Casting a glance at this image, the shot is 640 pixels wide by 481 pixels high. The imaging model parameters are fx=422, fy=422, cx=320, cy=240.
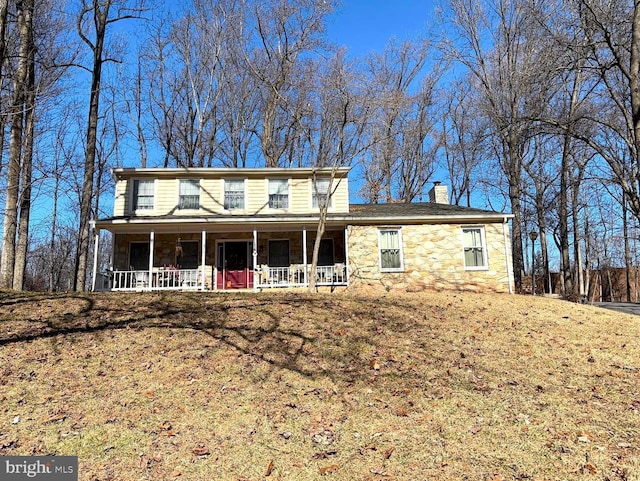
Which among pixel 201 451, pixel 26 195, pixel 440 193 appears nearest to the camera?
pixel 201 451

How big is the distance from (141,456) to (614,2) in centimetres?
1387

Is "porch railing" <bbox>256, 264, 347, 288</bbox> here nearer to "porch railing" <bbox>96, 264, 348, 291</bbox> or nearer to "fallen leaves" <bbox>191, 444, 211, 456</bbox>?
"porch railing" <bbox>96, 264, 348, 291</bbox>

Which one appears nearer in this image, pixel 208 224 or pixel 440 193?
pixel 208 224

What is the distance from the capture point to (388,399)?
5207 millimetres

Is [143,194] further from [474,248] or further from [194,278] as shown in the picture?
[474,248]

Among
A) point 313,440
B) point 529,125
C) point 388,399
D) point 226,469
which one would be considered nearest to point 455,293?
point 529,125

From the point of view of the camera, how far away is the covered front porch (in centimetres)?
1409

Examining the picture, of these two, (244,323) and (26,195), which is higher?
(26,195)

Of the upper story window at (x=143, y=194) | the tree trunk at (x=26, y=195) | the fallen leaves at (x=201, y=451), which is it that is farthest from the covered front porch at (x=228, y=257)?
the fallen leaves at (x=201, y=451)

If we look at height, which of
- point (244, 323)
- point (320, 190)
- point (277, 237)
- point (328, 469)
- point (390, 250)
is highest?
point (320, 190)

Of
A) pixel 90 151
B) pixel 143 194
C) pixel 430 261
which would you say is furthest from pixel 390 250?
pixel 90 151

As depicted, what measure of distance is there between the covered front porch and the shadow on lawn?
4274 mm

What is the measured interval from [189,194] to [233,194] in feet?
5.04

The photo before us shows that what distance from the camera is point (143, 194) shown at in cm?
1484
